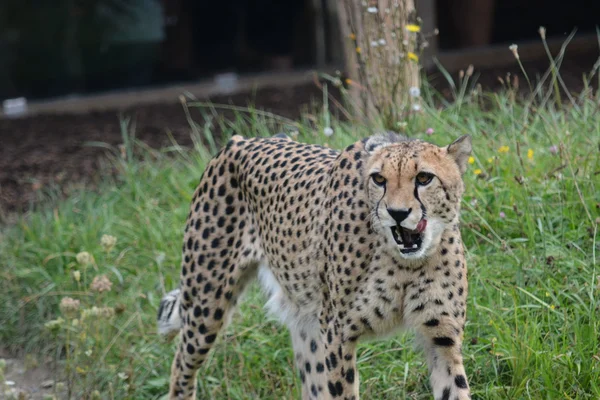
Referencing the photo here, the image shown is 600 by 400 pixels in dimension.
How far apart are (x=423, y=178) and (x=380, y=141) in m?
0.34

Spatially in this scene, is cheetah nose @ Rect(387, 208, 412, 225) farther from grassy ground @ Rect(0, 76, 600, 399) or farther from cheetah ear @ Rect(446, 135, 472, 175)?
grassy ground @ Rect(0, 76, 600, 399)

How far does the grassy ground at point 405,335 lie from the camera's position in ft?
11.0

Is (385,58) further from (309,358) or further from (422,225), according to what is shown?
(422,225)

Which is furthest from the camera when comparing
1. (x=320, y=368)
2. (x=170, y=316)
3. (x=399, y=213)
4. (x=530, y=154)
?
(x=530, y=154)

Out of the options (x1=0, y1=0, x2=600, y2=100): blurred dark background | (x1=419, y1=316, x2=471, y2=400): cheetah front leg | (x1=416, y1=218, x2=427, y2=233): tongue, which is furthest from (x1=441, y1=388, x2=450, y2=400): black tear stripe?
(x1=0, y1=0, x2=600, y2=100): blurred dark background

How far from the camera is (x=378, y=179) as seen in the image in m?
2.75

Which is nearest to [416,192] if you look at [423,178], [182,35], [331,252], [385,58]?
[423,178]

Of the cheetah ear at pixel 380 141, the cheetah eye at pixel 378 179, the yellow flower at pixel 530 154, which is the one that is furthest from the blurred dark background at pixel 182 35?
the cheetah eye at pixel 378 179

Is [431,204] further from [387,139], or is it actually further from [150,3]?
[150,3]

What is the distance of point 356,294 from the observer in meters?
2.96

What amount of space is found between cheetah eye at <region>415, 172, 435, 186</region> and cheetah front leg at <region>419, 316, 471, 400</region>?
1.45 ft

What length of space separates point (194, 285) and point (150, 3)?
19.5ft

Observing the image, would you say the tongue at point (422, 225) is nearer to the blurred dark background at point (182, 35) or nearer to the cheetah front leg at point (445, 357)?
the cheetah front leg at point (445, 357)

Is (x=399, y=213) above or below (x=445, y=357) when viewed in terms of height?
above
